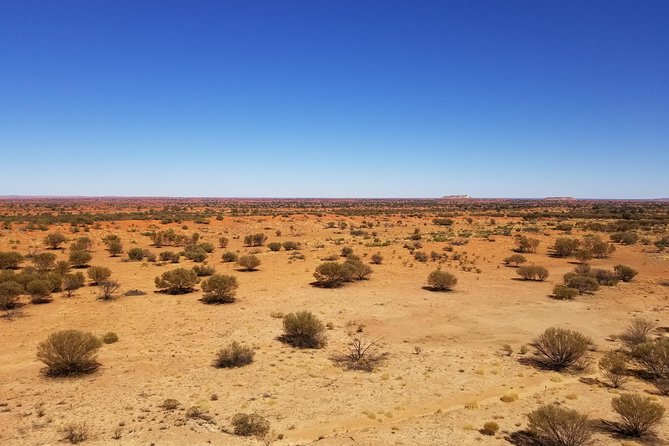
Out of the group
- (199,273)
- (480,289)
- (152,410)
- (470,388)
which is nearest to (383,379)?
(470,388)

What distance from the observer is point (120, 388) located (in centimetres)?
1024

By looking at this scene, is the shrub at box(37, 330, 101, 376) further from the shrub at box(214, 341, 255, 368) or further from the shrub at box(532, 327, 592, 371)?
the shrub at box(532, 327, 592, 371)

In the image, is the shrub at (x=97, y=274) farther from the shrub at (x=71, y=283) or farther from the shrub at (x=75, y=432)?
the shrub at (x=75, y=432)

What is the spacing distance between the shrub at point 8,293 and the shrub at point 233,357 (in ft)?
36.0

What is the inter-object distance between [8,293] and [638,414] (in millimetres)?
21800

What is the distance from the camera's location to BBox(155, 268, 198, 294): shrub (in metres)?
20.7

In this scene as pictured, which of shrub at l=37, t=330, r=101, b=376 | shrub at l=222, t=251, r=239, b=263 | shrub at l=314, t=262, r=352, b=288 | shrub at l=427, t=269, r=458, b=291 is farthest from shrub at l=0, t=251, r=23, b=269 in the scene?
shrub at l=427, t=269, r=458, b=291

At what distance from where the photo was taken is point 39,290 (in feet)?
59.1

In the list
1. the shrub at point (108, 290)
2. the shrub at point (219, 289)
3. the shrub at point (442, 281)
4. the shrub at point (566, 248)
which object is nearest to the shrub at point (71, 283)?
the shrub at point (108, 290)

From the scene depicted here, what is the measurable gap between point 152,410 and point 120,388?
5.61ft

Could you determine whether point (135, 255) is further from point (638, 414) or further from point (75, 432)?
point (638, 414)

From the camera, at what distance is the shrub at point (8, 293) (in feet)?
54.7

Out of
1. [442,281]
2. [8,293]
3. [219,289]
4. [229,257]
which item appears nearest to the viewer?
[8,293]

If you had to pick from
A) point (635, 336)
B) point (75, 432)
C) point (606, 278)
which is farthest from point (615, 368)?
point (606, 278)
